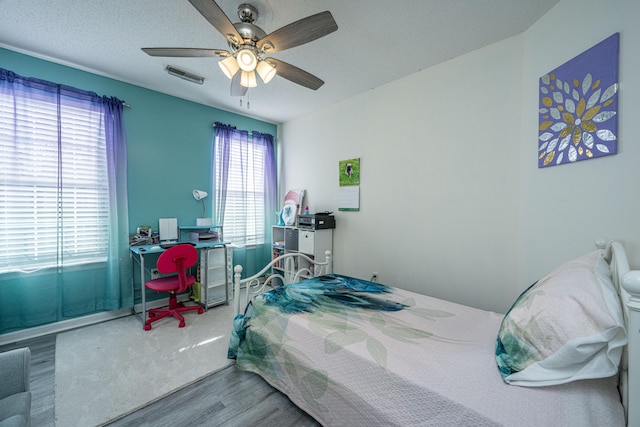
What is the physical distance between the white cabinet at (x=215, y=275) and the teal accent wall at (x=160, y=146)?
2.11 feet

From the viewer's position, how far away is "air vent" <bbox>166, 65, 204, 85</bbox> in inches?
104

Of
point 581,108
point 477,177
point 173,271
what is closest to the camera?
point 581,108

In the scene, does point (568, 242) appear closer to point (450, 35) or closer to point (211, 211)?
point (450, 35)

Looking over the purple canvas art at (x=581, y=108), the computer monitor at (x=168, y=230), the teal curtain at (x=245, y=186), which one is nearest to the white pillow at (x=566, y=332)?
the purple canvas art at (x=581, y=108)

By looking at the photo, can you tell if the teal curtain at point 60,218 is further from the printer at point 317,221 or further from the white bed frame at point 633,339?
the white bed frame at point 633,339

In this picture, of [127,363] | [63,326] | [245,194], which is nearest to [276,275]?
[127,363]

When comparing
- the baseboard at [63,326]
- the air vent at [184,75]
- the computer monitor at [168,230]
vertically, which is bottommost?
the baseboard at [63,326]

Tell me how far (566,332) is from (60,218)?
3.97 meters

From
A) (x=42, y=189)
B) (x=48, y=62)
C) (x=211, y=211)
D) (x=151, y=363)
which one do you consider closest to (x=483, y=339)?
(x=151, y=363)

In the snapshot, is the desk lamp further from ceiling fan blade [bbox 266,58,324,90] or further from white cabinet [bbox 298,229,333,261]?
ceiling fan blade [bbox 266,58,324,90]

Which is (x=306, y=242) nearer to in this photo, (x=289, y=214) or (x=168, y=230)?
(x=289, y=214)

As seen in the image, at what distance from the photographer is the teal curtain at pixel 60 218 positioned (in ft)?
7.70

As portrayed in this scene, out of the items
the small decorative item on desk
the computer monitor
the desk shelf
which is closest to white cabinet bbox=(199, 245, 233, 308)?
the desk shelf

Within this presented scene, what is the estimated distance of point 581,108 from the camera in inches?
61.0
